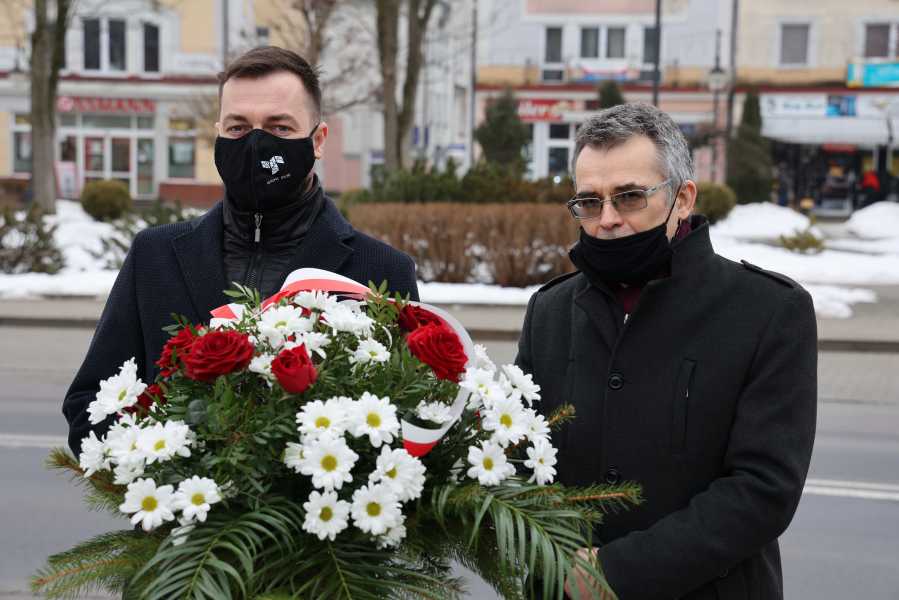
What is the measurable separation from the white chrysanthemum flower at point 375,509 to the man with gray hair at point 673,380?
1.92ft

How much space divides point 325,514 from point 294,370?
0.24 metres

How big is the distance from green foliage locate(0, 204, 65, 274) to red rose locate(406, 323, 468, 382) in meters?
18.2

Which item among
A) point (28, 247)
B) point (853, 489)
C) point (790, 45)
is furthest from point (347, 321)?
point (790, 45)

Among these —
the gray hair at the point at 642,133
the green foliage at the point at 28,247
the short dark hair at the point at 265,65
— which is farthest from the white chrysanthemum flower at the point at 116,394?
the green foliage at the point at 28,247

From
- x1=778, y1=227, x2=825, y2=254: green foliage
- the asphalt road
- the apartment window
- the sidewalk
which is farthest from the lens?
the apartment window

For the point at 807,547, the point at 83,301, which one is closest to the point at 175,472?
the point at 807,547

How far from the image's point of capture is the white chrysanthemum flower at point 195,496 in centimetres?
191

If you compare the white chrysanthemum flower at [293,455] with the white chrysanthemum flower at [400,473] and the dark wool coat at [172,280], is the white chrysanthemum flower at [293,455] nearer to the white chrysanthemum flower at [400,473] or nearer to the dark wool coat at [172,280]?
the white chrysanthemum flower at [400,473]

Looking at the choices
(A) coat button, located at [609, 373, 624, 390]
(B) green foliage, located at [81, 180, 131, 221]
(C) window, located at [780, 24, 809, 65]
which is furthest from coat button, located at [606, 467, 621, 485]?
(C) window, located at [780, 24, 809, 65]

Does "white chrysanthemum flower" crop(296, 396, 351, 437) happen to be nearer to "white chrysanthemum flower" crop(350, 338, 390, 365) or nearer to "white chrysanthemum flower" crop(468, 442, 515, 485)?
"white chrysanthemum flower" crop(350, 338, 390, 365)

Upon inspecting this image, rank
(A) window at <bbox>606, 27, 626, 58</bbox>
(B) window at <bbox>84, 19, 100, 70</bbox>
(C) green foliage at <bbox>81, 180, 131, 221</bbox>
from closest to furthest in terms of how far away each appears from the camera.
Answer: (C) green foliage at <bbox>81, 180, 131, 221</bbox>
(B) window at <bbox>84, 19, 100, 70</bbox>
(A) window at <bbox>606, 27, 626, 58</bbox>

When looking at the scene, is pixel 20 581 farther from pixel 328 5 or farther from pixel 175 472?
pixel 328 5

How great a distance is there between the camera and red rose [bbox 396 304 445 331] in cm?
224

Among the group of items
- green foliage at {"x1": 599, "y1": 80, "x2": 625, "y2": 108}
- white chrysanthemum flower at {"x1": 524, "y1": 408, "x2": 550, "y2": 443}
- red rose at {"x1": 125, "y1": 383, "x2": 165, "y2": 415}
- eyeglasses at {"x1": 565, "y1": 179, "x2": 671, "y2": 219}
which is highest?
green foliage at {"x1": 599, "y1": 80, "x2": 625, "y2": 108}
